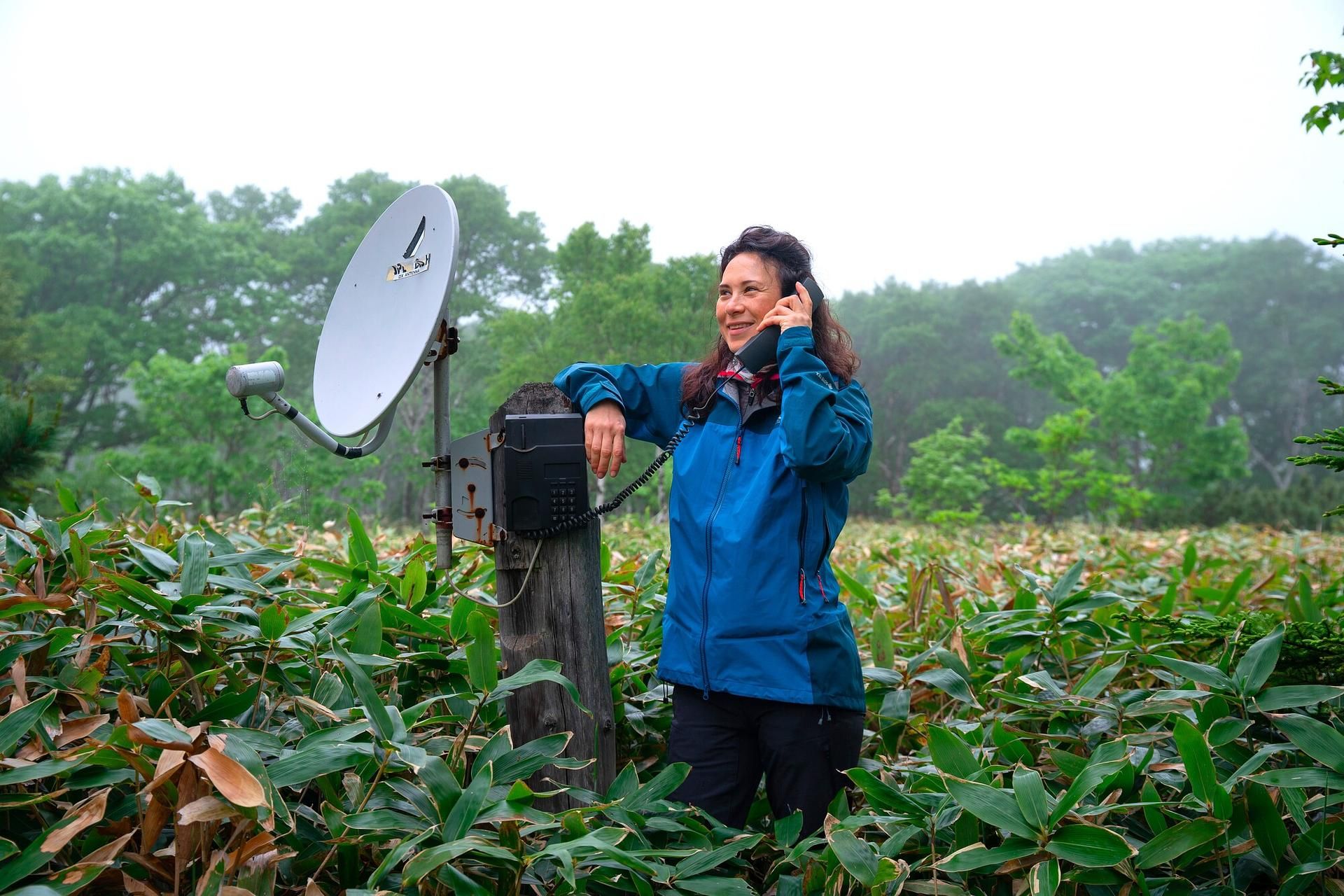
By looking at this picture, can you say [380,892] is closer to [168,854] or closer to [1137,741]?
[168,854]

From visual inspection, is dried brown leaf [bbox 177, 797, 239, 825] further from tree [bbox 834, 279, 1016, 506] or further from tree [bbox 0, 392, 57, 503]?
tree [bbox 834, 279, 1016, 506]

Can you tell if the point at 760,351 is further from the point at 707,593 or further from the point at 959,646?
the point at 959,646

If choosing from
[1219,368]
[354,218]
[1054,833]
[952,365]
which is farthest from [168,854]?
[952,365]

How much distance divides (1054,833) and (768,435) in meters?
1.01

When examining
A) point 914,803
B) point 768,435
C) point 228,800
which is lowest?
point 914,803

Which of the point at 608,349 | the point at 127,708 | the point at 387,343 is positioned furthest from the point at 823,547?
the point at 608,349

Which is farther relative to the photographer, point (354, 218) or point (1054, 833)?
point (354, 218)

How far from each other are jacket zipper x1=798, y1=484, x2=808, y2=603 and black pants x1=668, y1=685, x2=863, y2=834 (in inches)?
9.7

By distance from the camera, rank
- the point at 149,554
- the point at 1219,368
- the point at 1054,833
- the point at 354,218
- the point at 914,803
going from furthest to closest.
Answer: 1. the point at 354,218
2. the point at 1219,368
3. the point at 149,554
4. the point at 914,803
5. the point at 1054,833

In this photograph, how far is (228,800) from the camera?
1534 millimetres

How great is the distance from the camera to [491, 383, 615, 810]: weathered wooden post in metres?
2.10

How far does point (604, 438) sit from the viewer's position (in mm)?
2236

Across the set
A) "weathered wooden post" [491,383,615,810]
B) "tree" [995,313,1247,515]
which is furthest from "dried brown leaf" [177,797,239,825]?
"tree" [995,313,1247,515]

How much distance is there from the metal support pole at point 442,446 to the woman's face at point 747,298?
67 centimetres
